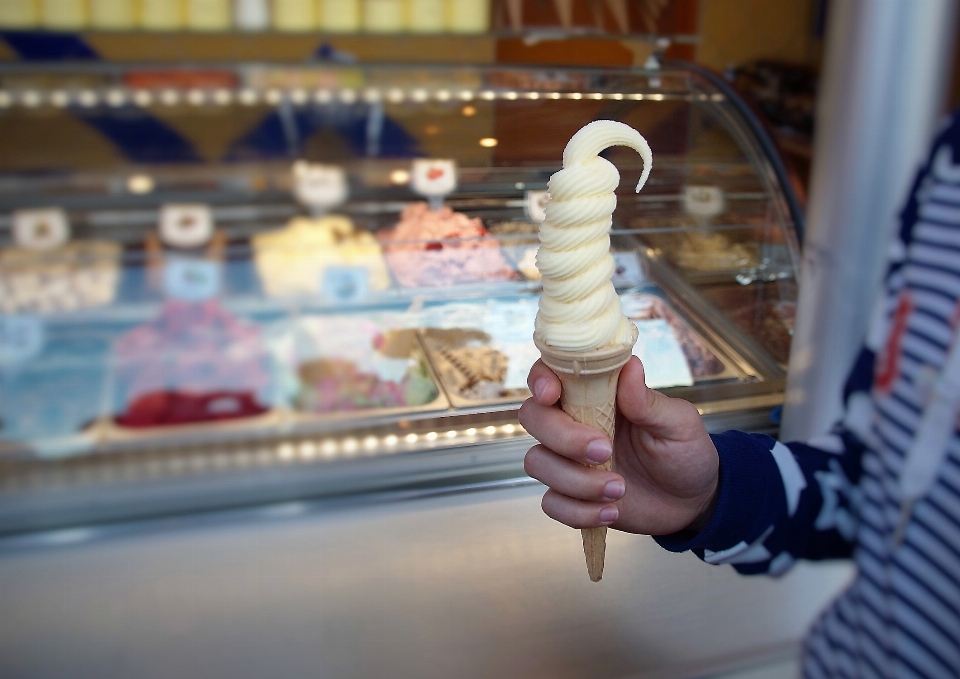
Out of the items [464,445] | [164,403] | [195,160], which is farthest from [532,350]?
[195,160]

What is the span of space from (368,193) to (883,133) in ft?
4.68

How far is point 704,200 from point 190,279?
160cm

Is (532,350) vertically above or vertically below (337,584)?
above

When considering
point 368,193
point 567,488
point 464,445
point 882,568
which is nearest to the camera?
point 567,488

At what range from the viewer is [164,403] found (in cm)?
192

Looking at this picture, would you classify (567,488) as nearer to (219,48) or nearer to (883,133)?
(883,133)

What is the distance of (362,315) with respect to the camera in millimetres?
2199

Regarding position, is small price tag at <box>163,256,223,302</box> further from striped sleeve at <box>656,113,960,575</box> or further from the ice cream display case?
striped sleeve at <box>656,113,960,575</box>

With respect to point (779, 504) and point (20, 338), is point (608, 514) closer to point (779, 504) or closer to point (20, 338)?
point (779, 504)

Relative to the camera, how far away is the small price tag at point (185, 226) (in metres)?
2.16

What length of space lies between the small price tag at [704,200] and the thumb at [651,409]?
1.40 m

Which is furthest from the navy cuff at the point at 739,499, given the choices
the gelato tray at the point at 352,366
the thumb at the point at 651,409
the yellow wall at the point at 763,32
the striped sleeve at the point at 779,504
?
the yellow wall at the point at 763,32

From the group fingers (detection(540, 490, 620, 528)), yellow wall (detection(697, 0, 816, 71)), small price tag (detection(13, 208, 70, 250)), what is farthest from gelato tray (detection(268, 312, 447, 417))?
yellow wall (detection(697, 0, 816, 71))

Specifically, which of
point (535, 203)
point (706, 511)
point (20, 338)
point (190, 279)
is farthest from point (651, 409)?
point (20, 338)
